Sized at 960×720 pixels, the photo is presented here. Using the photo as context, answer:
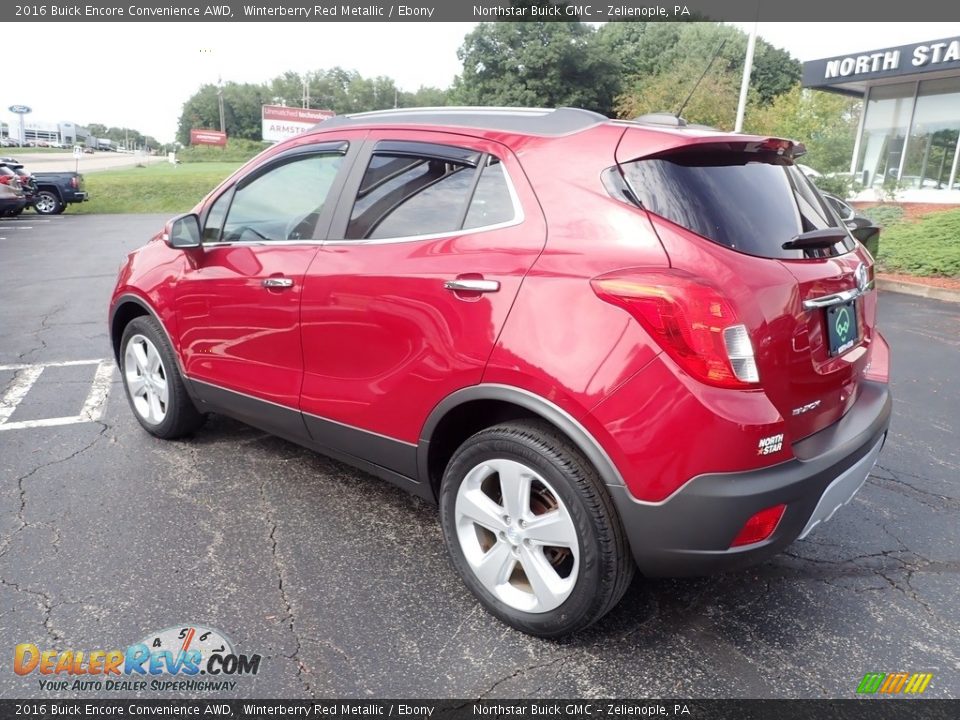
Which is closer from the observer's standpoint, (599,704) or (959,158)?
(599,704)

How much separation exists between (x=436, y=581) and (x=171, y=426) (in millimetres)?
2063

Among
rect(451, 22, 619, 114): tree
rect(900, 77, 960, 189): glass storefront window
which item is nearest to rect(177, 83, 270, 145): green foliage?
rect(451, 22, 619, 114): tree

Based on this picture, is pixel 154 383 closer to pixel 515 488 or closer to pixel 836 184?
pixel 515 488

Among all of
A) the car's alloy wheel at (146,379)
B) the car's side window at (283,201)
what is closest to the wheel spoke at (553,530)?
the car's side window at (283,201)

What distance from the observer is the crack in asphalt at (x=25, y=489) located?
300 cm

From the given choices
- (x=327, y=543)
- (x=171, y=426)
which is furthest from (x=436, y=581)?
(x=171, y=426)

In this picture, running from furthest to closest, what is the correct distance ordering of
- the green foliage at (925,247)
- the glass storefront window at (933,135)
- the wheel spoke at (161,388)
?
1. the glass storefront window at (933,135)
2. the green foliage at (925,247)
3. the wheel spoke at (161,388)

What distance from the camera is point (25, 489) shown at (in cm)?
347

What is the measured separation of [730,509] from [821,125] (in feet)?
88.4

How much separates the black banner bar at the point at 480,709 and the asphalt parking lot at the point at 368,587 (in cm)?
4

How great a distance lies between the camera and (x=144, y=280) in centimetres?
395

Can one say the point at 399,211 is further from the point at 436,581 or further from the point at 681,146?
the point at 436,581

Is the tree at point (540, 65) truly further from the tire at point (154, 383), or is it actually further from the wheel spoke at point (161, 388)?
the wheel spoke at point (161, 388)

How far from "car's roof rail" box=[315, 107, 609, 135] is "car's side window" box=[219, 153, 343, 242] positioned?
27cm
